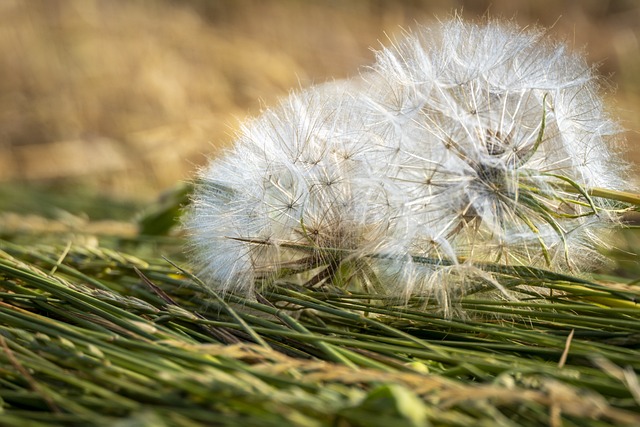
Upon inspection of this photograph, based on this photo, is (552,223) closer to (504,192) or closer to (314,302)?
(504,192)

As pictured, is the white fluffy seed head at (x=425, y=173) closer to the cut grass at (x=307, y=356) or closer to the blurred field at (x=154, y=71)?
the cut grass at (x=307, y=356)

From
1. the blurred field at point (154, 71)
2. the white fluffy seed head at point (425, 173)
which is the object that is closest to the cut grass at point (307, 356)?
the white fluffy seed head at point (425, 173)

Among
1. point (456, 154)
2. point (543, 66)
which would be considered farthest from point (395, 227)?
point (543, 66)

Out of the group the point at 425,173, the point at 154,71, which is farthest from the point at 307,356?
the point at 154,71

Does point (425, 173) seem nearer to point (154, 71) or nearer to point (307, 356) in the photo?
point (307, 356)

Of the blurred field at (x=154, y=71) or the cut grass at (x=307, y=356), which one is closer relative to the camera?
the cut grass at (x=307, y=356)

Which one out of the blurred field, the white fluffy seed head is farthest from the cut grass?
the blurred field

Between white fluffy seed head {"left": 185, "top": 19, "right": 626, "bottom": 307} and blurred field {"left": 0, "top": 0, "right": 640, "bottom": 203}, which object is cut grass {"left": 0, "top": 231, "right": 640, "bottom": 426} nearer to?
white fluffy seed head {"left": 185, "top": 19, "right": 626, "bottom": 307}
